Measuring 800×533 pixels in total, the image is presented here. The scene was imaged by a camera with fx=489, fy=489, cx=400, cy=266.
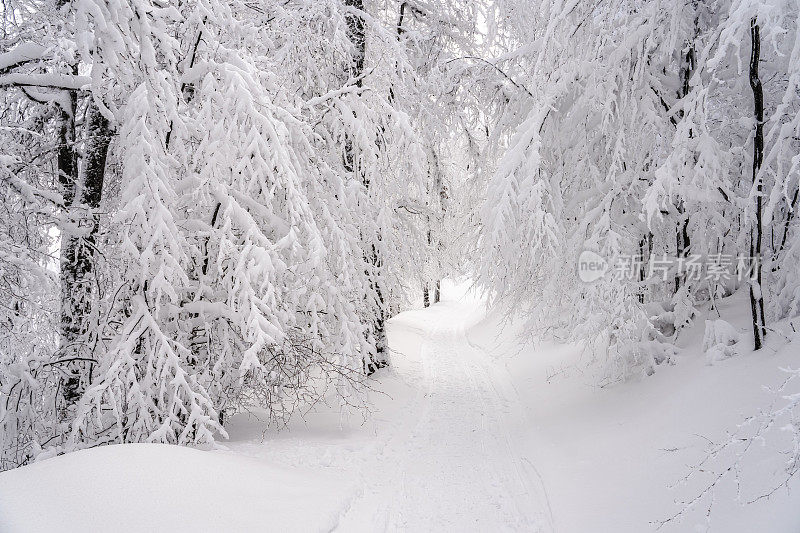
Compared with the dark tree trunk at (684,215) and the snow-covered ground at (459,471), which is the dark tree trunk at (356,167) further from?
the dark tree trunk at (684,215)

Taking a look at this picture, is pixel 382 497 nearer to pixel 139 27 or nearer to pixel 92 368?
pixel 92 368

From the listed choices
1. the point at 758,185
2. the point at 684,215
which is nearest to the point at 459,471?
the point at 684,215

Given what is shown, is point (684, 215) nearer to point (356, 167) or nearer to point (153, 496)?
point (356, 167)

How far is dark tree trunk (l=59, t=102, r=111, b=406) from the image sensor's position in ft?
19.2

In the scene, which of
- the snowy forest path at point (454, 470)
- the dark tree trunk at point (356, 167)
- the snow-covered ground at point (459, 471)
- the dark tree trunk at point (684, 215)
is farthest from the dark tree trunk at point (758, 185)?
the dark tree trunk at point (356, 167)

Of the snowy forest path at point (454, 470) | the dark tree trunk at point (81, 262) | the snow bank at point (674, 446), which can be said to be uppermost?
the dark tree trunk at point (81, 262)

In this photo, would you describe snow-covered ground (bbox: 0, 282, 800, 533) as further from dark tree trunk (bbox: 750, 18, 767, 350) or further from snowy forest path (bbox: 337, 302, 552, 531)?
dark tree trunk (bbox: 750, 18, 767, 350)

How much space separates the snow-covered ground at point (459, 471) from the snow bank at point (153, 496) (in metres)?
0.01

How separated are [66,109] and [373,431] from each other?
20.8 ft

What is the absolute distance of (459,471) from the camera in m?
6.31

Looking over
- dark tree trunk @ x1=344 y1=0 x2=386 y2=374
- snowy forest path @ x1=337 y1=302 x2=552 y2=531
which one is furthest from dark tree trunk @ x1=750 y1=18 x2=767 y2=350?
dark tree trunk @ x1=344 y1=0 x2=386 y2=374

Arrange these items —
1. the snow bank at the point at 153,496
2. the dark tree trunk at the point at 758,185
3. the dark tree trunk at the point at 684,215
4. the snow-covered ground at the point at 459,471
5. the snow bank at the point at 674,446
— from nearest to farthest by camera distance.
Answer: the snow bank at the point at 153,496
the snow-covered ground at the point at 459,471
the snow bank at the point at 674,446
the dark tree trunk at the point at 758,185
the dark tree trunk at the point at 684,215

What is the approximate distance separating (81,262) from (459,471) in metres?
5.51

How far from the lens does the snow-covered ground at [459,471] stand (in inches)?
133
